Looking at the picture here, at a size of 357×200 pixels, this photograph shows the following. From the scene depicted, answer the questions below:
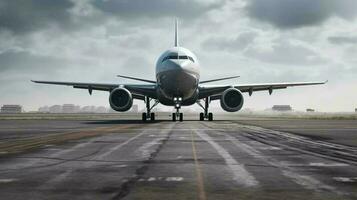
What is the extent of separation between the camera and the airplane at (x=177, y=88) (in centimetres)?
3734

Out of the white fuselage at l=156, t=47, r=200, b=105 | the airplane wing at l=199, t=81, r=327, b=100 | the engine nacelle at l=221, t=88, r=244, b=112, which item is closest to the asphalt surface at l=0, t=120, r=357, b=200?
the white fuselage at l=156, t=47, r=200, b=105

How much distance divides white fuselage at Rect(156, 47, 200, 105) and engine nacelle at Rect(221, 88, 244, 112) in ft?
9.85

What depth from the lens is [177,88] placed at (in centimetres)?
3797

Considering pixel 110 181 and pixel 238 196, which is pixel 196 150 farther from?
pixel 238 196

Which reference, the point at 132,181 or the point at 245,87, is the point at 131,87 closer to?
the point at 245,87

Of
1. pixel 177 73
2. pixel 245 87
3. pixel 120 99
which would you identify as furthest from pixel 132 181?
pixel 245 87

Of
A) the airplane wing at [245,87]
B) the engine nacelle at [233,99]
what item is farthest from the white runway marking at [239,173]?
the airplane wing at [245,87]

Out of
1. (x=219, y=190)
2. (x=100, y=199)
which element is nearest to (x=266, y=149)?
(x=219, y=190)

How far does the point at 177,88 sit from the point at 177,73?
1.83m

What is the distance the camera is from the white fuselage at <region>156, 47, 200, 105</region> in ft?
121

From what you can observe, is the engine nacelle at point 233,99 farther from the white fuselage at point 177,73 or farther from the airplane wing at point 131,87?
the airplane wing at point 131,87

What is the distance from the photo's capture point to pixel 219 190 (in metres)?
7.44

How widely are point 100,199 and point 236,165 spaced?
194 inches

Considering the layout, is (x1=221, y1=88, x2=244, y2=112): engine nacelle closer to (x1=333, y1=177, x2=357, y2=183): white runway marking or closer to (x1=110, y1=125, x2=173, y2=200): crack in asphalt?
(x1=110, y1=125, x2=173, y2=200): crack in asphalt
